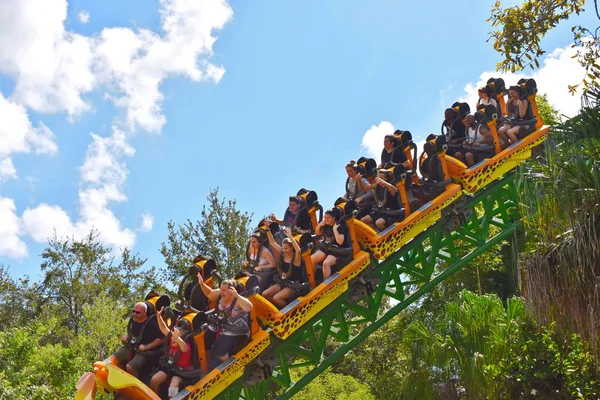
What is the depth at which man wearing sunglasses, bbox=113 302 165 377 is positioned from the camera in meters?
5.46

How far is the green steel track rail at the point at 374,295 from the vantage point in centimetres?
627

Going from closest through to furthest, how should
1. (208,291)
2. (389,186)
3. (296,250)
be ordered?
1. (296,250)
2. (208,291)
3. (389,186)

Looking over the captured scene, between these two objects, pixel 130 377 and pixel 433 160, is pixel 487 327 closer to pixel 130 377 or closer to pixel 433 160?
pixel 433 160

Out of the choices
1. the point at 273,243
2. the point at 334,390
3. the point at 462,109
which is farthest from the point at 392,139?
the point at 334,390

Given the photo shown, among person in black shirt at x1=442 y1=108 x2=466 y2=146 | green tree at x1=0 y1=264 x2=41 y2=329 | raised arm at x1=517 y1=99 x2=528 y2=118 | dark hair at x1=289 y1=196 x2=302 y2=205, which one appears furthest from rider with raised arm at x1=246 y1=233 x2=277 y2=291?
green tree at x1=0 y1=264 x2=41 y2=329

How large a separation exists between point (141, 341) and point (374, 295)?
286 centimetres

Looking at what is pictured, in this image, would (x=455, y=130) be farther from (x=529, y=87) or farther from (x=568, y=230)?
(x=568, y=230)

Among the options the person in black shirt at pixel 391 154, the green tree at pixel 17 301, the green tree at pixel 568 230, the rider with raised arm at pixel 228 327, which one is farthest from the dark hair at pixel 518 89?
the green tree at pixel 17 301

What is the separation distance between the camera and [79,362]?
10609mm

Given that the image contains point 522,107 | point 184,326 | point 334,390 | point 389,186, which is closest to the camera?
point 184,326

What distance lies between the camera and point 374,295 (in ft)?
23.2

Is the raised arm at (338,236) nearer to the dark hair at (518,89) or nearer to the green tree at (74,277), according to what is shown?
the dark hair at (518,89)

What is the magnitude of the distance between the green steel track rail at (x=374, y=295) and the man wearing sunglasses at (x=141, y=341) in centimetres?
82

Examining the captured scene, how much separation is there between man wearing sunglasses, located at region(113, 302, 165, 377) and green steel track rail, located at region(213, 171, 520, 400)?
82 centimetres
